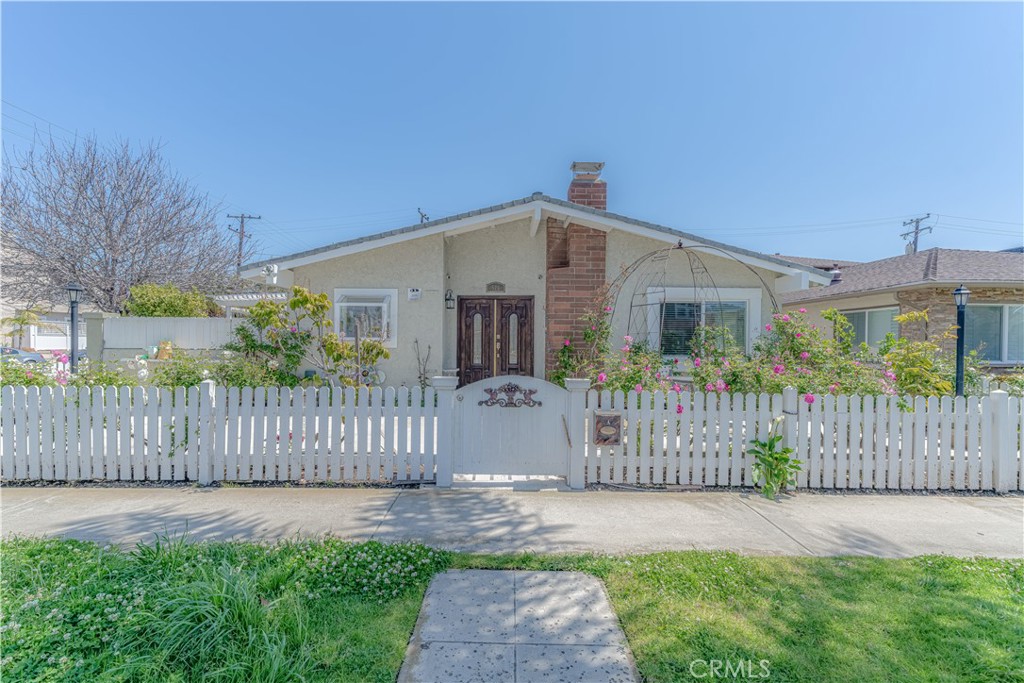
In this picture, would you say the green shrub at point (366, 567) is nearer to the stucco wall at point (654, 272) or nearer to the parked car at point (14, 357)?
the parked car at point (14, 357)

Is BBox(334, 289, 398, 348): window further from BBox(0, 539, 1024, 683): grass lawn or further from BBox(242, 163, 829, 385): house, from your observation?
BBox(0, 539, 1024, 683): grass lawn

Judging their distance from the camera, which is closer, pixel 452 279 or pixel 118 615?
pixel 118 615

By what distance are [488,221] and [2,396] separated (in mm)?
6921

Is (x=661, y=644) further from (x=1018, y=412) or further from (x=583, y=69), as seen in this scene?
(x=583, y=69)

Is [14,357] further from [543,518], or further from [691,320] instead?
[691,320]

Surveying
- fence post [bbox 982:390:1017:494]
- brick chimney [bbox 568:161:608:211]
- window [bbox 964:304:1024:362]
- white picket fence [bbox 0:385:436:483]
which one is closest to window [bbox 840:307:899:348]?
window [bbox 964:304:1024:362]

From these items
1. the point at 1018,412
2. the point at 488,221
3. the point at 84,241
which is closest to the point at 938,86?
the point at 1018,412

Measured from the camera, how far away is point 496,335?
9.77 meters

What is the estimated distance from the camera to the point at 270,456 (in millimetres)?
5324

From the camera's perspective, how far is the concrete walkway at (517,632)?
2.38m

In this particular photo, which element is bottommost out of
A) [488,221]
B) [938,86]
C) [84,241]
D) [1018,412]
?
[1018,412]

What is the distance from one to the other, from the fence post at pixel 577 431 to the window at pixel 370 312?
16.0 feet

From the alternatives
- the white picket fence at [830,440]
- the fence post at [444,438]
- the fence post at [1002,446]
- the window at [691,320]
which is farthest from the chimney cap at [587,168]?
the fence post at [1002,446]

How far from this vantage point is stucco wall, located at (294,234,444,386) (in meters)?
9.05
